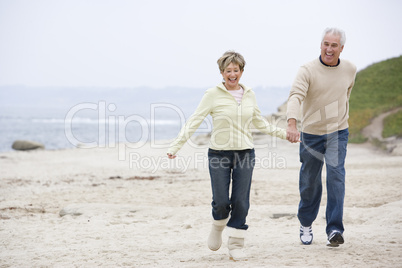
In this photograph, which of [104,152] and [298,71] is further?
[104,152]

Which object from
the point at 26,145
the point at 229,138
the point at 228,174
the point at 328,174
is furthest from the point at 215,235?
the point at 26,145

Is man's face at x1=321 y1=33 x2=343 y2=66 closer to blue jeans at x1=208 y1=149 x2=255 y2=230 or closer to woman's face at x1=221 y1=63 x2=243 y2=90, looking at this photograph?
woman's face at x1=221 y1=63 x2=243 y2=90

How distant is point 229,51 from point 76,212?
494cm

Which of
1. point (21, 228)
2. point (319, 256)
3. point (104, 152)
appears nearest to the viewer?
point (319, 256)

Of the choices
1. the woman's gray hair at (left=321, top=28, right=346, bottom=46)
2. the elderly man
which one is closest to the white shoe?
the elderly man

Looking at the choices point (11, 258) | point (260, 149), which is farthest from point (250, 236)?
point (260, 149)

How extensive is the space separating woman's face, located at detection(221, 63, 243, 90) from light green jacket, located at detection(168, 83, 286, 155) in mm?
81

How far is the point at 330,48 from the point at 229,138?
143 cm

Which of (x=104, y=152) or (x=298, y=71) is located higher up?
(x=298, y=71)

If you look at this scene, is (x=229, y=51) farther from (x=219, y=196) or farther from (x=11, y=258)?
(x=11, y=258)

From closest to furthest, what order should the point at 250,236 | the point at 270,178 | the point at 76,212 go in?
the point at 250,236, the point at 76,212, the point at 270,178

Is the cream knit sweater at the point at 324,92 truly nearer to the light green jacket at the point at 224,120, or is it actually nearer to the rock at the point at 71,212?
the light green jacket at the point at 224,120

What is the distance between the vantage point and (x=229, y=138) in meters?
5.00

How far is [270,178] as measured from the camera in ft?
45.1
